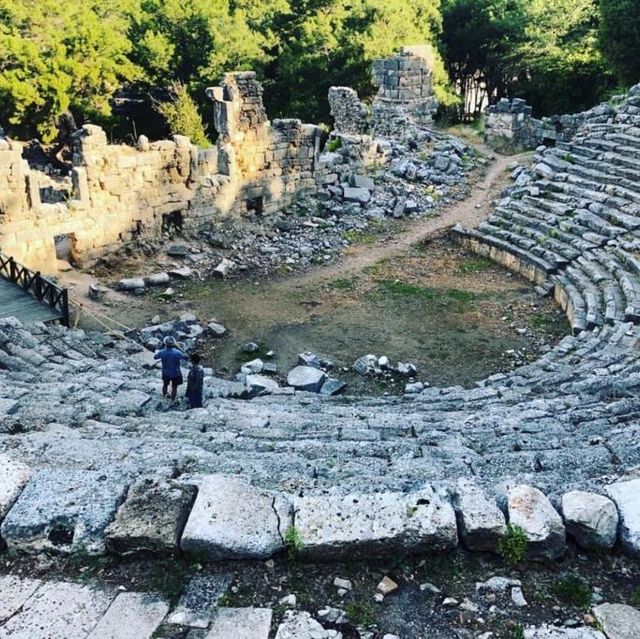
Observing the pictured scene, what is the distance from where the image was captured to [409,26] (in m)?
29.8

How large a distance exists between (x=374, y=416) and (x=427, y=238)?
33.9 feet

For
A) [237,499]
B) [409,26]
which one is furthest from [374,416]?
[409,26]

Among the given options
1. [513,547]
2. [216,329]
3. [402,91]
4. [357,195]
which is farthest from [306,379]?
[402,91]

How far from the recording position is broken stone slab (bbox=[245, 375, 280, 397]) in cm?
1020

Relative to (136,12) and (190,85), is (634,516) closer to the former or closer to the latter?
(190,85)

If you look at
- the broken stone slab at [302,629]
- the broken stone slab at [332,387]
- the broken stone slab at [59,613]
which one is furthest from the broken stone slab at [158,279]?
the broken stone slab at [302,629]

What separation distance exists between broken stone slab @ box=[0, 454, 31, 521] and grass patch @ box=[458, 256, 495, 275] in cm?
1255

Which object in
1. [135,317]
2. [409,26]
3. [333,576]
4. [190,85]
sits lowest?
[135,317]

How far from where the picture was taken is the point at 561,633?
11.9ft

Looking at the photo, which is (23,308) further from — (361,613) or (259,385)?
(361,613)

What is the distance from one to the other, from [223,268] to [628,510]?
12275 mm

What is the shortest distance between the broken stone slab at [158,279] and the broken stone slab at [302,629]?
1190cm

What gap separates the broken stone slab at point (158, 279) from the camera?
1499 centimetres

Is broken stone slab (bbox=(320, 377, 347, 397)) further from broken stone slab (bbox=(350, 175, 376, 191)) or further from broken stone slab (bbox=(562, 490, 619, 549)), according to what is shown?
broken stone slab (bbox=(350, 175, 376, 191))
